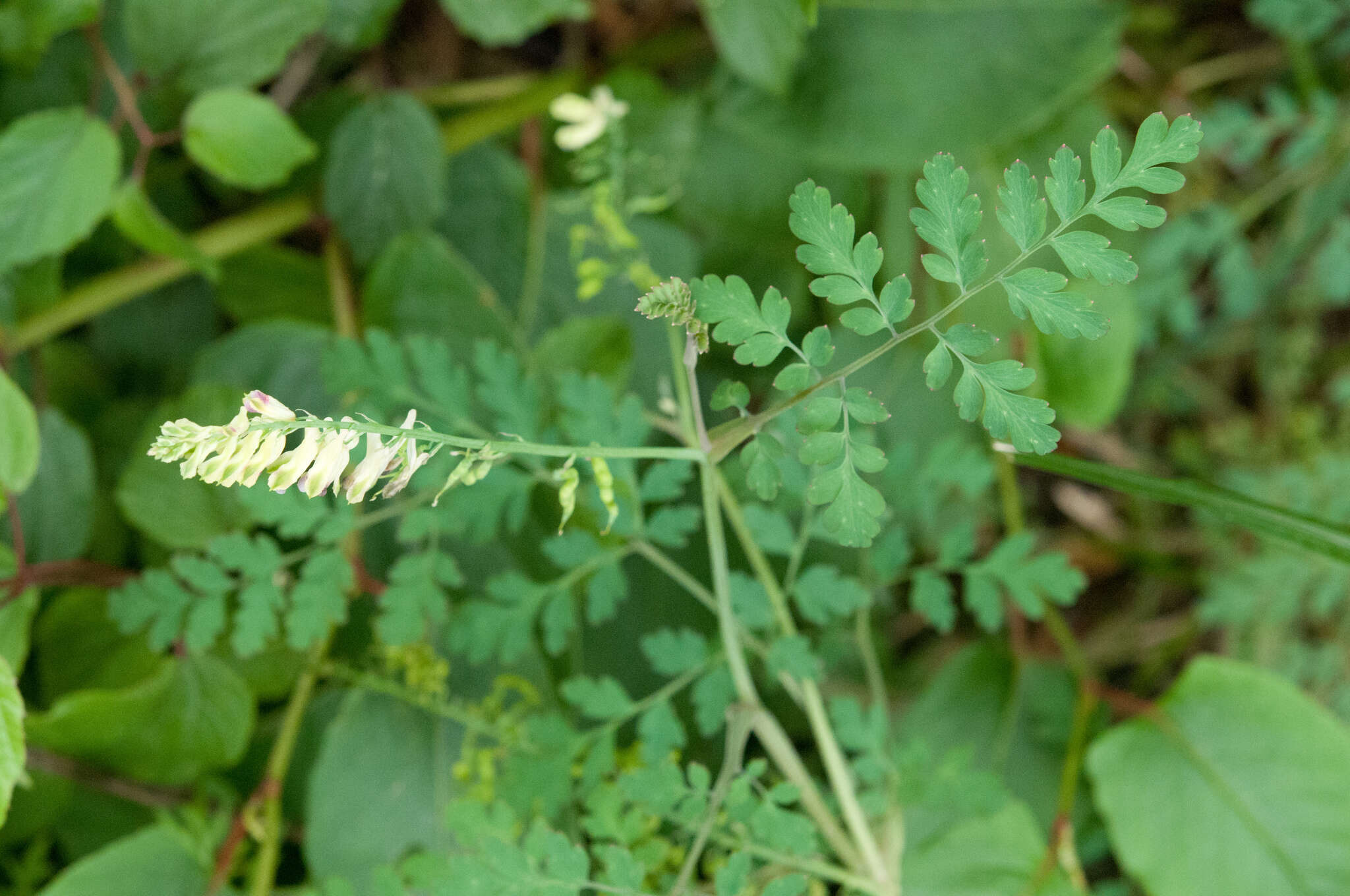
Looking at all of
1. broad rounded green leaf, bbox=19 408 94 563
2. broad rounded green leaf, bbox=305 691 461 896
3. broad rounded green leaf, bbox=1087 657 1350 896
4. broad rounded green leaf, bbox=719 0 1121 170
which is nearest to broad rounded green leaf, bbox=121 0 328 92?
broad rounded green leaf, bbox=19 408 94 563

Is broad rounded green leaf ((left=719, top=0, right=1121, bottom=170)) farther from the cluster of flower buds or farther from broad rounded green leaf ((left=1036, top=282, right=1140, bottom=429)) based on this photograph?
the cluster of flower buds

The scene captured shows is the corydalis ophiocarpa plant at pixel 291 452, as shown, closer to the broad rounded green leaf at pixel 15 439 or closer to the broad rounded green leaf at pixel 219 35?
the broad rounded green leaf at pixel 15 439

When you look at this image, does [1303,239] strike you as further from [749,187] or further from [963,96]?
[749,187]

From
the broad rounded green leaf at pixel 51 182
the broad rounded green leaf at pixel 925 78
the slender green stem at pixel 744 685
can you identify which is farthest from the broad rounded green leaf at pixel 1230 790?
the broad rounded green leaf at pixel 51 182

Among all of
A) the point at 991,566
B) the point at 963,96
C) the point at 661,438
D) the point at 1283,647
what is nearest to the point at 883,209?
the point at 963,96

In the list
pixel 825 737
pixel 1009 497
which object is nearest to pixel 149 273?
pixel 825 737

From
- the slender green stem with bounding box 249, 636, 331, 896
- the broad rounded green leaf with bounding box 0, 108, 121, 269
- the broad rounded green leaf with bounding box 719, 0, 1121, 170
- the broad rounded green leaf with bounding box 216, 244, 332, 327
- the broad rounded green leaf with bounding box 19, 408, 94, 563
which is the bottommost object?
the slender green stem with bounding box 249, 636, 331, 896

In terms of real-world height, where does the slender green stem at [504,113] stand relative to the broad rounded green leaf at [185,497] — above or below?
above
